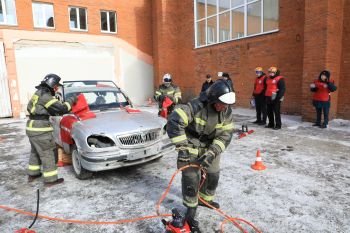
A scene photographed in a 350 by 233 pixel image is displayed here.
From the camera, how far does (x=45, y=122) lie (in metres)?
4.27

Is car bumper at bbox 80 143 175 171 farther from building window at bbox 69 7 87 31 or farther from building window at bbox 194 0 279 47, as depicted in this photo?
building window at bbox 69 7 87 31

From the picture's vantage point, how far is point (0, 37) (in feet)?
40.6

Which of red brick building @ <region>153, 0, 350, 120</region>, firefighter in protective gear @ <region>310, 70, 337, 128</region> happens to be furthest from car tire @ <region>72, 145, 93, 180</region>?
red brick building @ <region>153, 0, 350, 120</region>

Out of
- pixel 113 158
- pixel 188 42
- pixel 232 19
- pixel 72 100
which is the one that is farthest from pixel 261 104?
pixel 188 42

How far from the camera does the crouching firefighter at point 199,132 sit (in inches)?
108

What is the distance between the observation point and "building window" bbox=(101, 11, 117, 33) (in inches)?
608

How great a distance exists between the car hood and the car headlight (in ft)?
0.37

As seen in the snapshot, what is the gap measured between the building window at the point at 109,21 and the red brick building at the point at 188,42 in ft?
0.19

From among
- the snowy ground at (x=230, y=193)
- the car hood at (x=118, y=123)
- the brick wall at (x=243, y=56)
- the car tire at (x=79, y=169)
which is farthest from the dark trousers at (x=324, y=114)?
the car tire at (x=79, y=169)

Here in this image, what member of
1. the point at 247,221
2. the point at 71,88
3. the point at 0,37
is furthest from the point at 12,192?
the point at 0,37

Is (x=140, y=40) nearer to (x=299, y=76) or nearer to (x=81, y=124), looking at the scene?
(x=299, y=76)

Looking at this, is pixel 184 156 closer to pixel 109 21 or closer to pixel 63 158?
pixel 63 158

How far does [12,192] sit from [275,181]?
423 cm

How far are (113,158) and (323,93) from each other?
21.5ft
